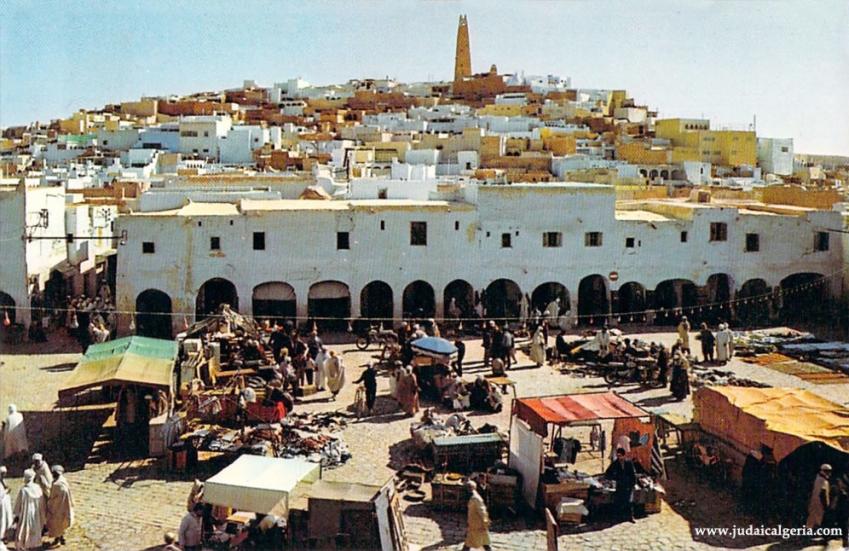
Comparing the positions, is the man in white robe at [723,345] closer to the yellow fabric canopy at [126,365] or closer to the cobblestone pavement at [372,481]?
the cobblestone pavement at [372,481]

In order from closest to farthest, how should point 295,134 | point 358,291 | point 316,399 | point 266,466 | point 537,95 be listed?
point 266,466 → point 316,399 → point 358,291 → point 295,134 → point 537,95

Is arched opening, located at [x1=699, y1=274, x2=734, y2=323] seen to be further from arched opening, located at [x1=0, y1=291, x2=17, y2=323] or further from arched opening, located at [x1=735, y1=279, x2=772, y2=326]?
arched opening, located at [x1=0, y1=291, x2=17, y2=323]

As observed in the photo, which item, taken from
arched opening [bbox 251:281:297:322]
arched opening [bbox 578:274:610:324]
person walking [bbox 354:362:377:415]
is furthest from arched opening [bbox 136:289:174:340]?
arched opening [bbox 578:274:610:324]

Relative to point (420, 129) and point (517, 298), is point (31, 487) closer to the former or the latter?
point (517, 298)

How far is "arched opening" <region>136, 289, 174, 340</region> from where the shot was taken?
22312 millimetres

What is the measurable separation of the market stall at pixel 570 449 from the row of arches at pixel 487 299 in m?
10.9

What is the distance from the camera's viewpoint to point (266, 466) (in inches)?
422

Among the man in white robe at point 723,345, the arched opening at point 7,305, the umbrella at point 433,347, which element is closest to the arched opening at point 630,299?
the man in white robe at point 723,345

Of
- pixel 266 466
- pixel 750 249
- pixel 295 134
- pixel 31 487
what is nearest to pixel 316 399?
pixel 266 466

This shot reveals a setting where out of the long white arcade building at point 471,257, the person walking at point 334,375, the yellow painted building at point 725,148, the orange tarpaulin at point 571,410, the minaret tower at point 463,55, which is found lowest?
the person walking at point 334,375

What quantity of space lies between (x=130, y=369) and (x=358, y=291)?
31.7 ft

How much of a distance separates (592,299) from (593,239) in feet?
7.00

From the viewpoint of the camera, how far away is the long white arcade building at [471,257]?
22.5m

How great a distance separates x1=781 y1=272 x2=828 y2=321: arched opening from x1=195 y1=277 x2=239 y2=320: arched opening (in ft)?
49.3
